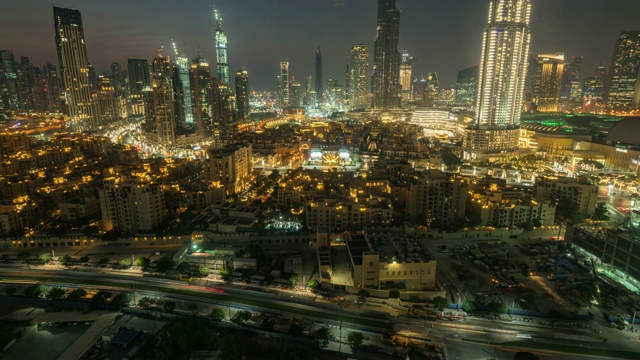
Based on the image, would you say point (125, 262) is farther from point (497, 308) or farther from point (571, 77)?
point (571, 77)

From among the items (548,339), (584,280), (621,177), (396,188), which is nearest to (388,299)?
(548,339)

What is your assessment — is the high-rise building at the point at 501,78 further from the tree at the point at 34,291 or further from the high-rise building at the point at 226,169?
the tree at the point at 34,291

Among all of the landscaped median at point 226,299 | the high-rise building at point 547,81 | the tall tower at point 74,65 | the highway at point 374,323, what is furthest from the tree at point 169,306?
the high-rise building at point 547,81

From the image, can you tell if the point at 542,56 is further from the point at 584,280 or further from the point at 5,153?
the point at 5,153

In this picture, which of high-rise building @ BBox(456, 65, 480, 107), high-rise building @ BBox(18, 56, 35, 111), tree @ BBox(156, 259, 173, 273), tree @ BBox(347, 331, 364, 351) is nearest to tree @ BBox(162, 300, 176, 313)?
tree @ BBox(156, 259, 173, 273)

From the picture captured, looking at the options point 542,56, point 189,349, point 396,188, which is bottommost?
point 189,349

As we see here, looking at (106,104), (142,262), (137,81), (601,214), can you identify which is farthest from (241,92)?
(601,214)

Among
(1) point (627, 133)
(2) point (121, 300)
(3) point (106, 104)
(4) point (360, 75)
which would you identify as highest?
(4) point (360, 75)
